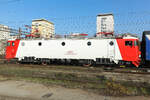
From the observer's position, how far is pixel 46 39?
572 inches

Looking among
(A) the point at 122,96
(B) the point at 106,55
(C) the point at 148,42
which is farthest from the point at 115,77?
(C) the point at 148,42

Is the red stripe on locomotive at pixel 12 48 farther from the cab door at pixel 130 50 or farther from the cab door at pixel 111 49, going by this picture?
the cab door at pixel 130 50

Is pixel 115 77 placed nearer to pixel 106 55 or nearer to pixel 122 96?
pixel 122 96

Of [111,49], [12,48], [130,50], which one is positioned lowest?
[130,50]

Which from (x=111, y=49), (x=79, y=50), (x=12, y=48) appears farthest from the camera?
(x=12, y=48)

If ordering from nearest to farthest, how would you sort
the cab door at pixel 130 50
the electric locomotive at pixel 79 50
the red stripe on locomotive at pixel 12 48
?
the cab door at pixel 130 50 < the electric locomotive at pixel 79 50 < the red stripe on locomotive at pixel 12 48

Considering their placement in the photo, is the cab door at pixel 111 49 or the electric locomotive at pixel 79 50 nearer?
the electric locomotive at pixel 79 50

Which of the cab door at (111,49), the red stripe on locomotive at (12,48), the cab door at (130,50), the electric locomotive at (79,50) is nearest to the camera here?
the cab door at (130,50)

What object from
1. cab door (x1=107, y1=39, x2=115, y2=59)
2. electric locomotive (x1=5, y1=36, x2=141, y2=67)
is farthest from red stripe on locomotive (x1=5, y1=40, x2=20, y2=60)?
cab door (x1=107, y1=39, x2=115, y2=59)

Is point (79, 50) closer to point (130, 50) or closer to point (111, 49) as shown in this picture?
point (111, 49)

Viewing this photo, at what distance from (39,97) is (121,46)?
404 inches

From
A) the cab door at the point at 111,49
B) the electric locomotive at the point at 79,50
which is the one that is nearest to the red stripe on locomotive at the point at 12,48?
the electric locomotive at the point at 79,50

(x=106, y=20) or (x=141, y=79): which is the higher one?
(x=106, y=20)

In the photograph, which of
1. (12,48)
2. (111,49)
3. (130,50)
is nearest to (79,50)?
(111,49)
